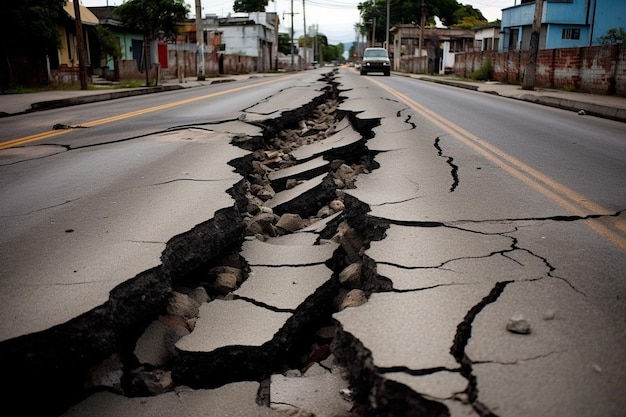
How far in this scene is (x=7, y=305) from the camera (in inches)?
95.0

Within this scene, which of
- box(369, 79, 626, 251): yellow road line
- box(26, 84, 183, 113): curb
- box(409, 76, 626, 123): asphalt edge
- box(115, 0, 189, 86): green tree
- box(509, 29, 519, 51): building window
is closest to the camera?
box(369, 79, 626, 251): yellow road line

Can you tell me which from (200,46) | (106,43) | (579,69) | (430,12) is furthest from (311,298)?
(430,12)

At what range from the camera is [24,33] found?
60.4ft

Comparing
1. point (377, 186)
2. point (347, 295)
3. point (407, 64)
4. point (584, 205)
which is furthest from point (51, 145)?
point (407, 64)

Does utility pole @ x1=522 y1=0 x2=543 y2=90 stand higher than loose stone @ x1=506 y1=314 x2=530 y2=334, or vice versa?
utility pole @ x1=522 y1=0 x2=543 y2=90

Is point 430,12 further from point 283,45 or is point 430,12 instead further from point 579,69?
point 579,69

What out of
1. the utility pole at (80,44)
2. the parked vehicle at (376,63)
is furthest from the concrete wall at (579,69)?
the utility pole at (80,44)

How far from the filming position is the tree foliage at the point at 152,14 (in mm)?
21734

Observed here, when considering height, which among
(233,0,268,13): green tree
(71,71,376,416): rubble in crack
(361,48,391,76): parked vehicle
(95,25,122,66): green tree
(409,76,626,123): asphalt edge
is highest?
(233,0,268,13): green tree

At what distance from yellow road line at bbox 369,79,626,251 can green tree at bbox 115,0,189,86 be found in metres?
17.9

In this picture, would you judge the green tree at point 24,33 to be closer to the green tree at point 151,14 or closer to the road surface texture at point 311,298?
the green tree at point 151,14

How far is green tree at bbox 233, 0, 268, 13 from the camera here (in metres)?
100

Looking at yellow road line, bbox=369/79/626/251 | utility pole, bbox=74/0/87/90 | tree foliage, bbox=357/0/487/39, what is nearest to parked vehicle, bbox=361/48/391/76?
utility pole, bbox=74/0/87/90

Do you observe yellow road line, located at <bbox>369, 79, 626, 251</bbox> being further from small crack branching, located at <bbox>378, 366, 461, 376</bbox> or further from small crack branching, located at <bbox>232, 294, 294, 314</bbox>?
small crack branching, located at <bbox>232, 294, 294, 314</bbox>
